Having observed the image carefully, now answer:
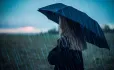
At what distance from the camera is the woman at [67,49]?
10.4 ft

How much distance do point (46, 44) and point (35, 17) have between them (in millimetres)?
630

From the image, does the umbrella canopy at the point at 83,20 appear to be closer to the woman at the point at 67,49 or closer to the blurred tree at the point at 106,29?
the woman at the point at 67,49

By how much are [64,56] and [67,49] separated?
115 mm

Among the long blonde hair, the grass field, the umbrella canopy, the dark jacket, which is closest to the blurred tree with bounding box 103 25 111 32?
the grass field

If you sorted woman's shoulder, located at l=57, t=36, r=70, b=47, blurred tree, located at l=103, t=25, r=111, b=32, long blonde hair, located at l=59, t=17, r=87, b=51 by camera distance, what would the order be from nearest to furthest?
woman's shoulder, located at l=57, t=36, r=70, b=47 < long blonde hair, located at l=59, t=17, r=87, b=51 < blurred tree, located at l=103, t=25, r=111, b=32

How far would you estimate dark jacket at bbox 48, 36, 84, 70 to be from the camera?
3.16 m

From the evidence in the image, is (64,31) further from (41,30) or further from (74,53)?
(41,30)

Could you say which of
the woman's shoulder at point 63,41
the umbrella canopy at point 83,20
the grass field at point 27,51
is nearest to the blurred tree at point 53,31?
the grass field at point 27,51

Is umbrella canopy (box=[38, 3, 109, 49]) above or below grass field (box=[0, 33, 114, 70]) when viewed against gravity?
above

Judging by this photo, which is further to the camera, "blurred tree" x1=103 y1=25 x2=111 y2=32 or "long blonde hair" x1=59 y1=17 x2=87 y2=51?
"blurred tree" x1=103 y1=25 x2=111 y2=32

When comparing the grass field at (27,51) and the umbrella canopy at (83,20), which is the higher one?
the umbrella canopy at (83,20)

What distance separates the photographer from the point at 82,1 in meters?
4.75

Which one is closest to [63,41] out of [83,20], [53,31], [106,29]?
[83,20]

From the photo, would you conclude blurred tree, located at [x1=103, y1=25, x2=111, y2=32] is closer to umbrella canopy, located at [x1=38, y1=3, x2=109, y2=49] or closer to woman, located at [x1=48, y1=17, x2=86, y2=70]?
umbrella canopy, located at [x1=38, y1=3, x2=109, y2=49]
